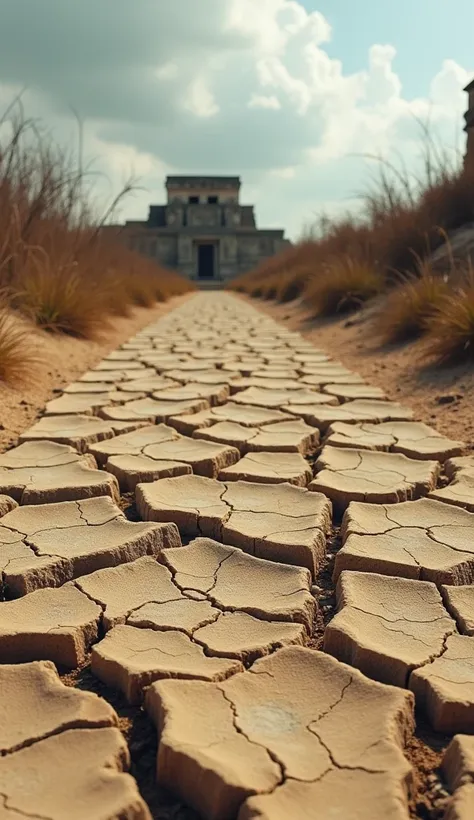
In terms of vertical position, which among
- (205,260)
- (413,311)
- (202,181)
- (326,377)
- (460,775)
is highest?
(202,181)

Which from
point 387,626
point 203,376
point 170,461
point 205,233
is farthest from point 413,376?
point 205,233

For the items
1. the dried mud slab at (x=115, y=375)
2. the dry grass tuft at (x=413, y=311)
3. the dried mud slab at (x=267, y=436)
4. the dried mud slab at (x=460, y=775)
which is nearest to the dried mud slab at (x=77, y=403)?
the dried mud slab at (x=115, y=375)

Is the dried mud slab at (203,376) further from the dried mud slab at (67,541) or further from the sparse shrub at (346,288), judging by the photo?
the sparse shrub at (346,288)

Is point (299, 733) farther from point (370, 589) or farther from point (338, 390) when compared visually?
point (338, 390)

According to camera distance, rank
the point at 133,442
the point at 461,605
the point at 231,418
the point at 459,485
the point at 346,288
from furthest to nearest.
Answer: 1. the point at 346,288
2. the point at 231,418
3. the point at 133,442
4. the point at 459,485
5. the point at 461,605

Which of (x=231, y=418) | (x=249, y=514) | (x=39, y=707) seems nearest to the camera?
(x=39, y=707)

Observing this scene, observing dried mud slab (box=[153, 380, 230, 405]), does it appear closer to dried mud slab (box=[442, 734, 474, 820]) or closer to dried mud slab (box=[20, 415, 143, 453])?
dried mud slab (box=[20, 415, 143, 453])

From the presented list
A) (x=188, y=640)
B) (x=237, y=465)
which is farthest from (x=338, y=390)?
(x=188, y=640)

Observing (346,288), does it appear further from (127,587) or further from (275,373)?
(127,587)
